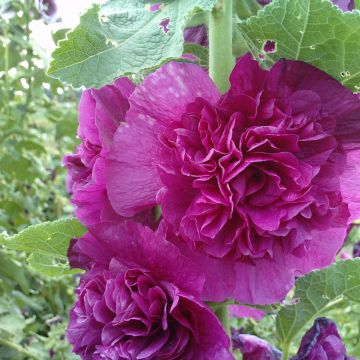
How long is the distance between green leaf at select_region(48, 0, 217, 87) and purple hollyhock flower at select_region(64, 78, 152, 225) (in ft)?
0.25

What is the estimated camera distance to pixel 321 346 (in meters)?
0.79

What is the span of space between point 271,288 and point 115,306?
0.15m

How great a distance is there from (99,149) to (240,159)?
0.17 meters

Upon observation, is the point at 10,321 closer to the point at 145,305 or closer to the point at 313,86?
the point at 145,305

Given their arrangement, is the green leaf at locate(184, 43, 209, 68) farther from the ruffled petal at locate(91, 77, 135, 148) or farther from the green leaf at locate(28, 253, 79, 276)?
the green leaf at locate(28, 253, 79, 276)

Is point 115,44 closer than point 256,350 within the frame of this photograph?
Yes

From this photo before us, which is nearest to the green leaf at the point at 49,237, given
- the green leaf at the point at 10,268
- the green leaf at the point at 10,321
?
the green leaf at the point at 10,321

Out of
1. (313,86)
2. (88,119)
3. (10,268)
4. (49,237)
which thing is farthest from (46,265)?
(10,268)

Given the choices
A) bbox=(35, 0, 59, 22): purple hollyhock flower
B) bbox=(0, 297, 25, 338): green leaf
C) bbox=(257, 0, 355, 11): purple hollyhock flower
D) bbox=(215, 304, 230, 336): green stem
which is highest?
bbox=(257, 0, 355, 11): purple hollyhock flower

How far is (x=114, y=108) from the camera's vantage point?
0.67 m

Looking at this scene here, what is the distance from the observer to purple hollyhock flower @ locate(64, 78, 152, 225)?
2.15ft

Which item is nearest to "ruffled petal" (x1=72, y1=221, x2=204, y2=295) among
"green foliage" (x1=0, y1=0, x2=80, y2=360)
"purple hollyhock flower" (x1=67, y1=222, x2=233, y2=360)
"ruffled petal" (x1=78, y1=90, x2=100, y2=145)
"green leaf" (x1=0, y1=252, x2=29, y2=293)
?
"purple hollyhock flower" (x1=67, y1=222, x2=233, y2=360)

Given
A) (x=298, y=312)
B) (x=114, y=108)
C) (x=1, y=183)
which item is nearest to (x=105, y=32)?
(x=114, y=108)

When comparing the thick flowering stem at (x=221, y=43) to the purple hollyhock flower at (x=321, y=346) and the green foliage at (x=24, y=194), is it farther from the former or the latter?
the green foliage at (x=24, y=194)
